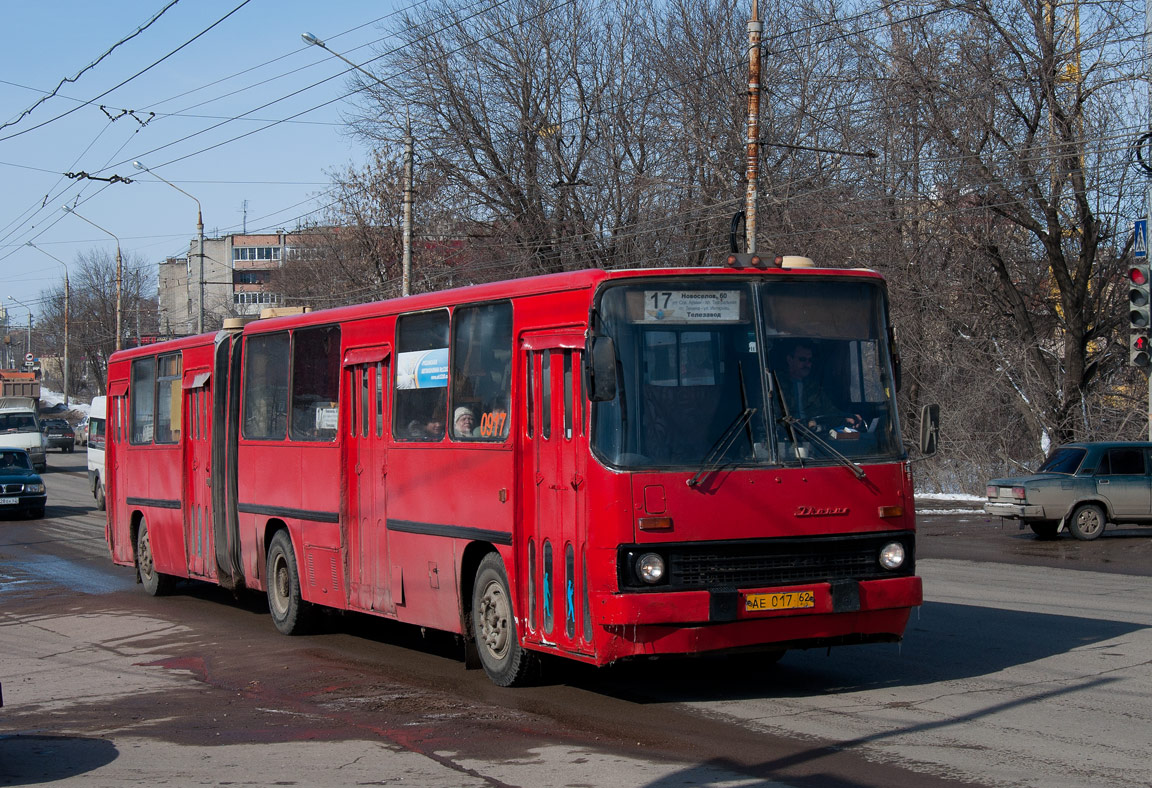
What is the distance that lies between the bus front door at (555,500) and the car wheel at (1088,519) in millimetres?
14931

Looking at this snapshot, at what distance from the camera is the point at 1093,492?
69.2 ft

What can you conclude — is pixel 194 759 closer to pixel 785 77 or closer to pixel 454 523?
pixel 454 523

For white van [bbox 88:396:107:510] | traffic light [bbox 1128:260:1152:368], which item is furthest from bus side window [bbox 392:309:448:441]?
white van [bbox 88:396:107:510]

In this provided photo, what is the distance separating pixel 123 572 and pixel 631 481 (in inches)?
553

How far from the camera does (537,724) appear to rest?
321 inches

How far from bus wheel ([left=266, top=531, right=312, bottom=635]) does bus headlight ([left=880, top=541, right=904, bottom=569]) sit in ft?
20.5

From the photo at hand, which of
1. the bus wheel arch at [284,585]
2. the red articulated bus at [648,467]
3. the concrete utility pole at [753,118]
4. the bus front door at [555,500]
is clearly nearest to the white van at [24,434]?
the concrete utility pole at [753,118]

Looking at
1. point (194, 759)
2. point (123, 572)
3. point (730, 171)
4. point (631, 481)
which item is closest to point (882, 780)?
point (631, 481)

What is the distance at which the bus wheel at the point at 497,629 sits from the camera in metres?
9.16

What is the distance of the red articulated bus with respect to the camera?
8.05 metres

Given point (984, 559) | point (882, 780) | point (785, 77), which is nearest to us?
point (882, 780)

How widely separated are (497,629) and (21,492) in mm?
24308

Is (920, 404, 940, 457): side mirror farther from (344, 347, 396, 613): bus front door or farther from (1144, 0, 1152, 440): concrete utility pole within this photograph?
(1144, 0, 1152, 440): concrete utility pole

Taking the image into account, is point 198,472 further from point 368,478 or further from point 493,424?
point 493,424
